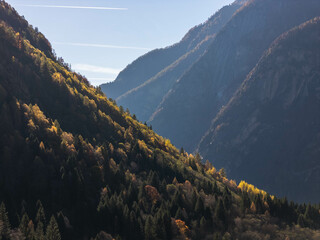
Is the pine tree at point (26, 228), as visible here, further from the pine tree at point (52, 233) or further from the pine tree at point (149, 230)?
the pine tree at point (149, 230)

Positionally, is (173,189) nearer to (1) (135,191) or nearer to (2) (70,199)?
(1) (135,191)

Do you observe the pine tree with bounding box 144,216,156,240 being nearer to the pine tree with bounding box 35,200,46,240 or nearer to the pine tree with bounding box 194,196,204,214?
the pine tree with bounding box 194,196,204,214

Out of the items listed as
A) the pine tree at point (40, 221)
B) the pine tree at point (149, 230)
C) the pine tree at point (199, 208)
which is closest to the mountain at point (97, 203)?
the pine tree at point (199, 208)

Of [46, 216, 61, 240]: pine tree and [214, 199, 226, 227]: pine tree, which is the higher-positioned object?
[214, 199, 226, 227]: pine tree

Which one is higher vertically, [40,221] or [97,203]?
[97,203]

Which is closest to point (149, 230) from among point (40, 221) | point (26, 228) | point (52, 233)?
point (52, 233)

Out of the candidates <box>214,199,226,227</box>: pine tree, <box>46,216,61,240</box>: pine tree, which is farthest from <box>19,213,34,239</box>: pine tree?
<box>214,199,226,227</box>: pine tree

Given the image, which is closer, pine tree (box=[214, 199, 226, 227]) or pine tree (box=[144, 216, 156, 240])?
pine tree (box=[144, 216, 156, 240])

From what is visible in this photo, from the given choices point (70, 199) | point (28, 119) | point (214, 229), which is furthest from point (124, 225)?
point (28, 119)

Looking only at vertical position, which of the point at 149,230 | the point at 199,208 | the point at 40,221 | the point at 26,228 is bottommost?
the point at 26,228

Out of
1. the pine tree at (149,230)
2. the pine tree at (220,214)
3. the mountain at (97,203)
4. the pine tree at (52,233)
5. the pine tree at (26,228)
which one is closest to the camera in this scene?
the pine tree at (52,233)

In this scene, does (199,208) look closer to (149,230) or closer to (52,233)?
(149,230)

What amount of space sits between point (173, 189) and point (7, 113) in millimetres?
86612

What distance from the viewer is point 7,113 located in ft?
627
